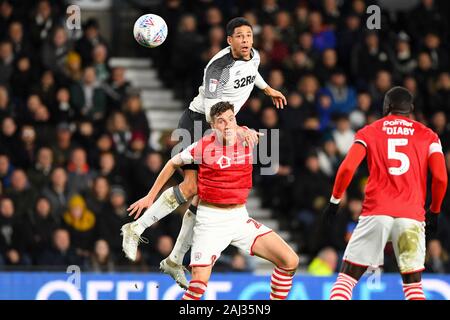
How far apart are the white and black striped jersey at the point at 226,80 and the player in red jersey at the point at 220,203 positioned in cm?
30

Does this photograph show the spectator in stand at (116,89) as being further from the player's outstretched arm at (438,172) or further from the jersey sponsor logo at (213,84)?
the player's outstretched arm at (438,172)

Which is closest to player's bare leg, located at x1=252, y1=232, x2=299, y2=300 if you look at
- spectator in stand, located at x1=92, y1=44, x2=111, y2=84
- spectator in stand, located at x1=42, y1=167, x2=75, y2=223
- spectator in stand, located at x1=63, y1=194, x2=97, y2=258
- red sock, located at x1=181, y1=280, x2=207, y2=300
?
red sock, located at x1=181, y1=280, x2=207, y2=300

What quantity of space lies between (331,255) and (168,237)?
2.19 metres

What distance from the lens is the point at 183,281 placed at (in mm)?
12812

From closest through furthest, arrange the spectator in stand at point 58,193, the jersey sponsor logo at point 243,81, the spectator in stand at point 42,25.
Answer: the jersey sponsor logo at point 243,81, the spectator in stand at point 58,193, the spectator in stand at point 42,25

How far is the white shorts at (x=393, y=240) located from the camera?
11.6 metres

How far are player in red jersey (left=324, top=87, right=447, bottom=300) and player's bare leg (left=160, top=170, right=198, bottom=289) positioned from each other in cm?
154

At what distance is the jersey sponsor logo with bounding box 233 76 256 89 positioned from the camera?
12.4 meters

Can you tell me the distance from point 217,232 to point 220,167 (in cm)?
61

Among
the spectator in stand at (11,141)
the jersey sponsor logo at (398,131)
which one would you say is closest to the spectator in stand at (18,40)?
the spectator in stand at (11,141)

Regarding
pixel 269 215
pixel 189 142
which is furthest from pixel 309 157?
pixel 189 142

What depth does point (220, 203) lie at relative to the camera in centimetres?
1210

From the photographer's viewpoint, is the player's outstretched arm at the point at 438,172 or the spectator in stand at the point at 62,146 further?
the spectator in stand at the point at 62,146
